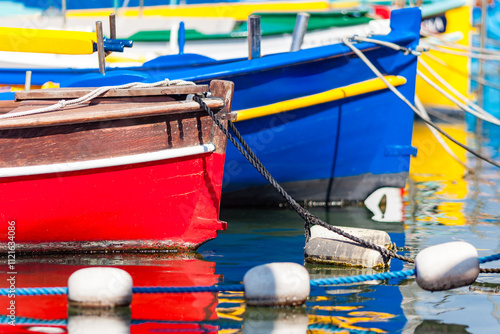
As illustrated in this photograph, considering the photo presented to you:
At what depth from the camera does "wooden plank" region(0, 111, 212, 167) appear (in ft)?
17.0

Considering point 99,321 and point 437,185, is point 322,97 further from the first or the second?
point 99,321

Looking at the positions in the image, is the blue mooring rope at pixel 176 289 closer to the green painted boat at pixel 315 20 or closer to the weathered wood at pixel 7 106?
the weathered wood at pixel 7 106

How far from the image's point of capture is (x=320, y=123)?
7.25m

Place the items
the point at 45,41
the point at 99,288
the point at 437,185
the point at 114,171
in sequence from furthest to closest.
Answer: the point at 437,185 < the point at 45,41 < the point at 114,171 < the point at 99,288

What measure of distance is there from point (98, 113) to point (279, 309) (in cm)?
188

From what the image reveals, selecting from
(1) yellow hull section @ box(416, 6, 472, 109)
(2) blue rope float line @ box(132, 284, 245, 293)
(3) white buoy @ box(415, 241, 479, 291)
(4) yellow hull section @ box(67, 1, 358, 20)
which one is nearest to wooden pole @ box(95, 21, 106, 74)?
(2) blue rope float line @ box(132, 284, 245, 293)

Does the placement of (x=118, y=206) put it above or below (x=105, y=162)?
below

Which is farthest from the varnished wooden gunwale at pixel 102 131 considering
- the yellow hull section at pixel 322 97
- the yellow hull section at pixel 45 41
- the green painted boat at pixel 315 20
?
the green painted boat at pixel 315 20

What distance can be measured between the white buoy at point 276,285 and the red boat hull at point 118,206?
1510 mm

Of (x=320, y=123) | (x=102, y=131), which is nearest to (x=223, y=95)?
(x=102, y=131)

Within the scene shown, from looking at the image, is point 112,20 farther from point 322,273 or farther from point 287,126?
point 322,273

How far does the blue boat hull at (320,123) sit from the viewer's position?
22.5ft

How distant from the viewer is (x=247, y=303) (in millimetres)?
4238

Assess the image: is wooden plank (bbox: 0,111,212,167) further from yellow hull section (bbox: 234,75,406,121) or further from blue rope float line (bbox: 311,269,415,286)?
blue rope float line (bbox: 311,269,415,286)
